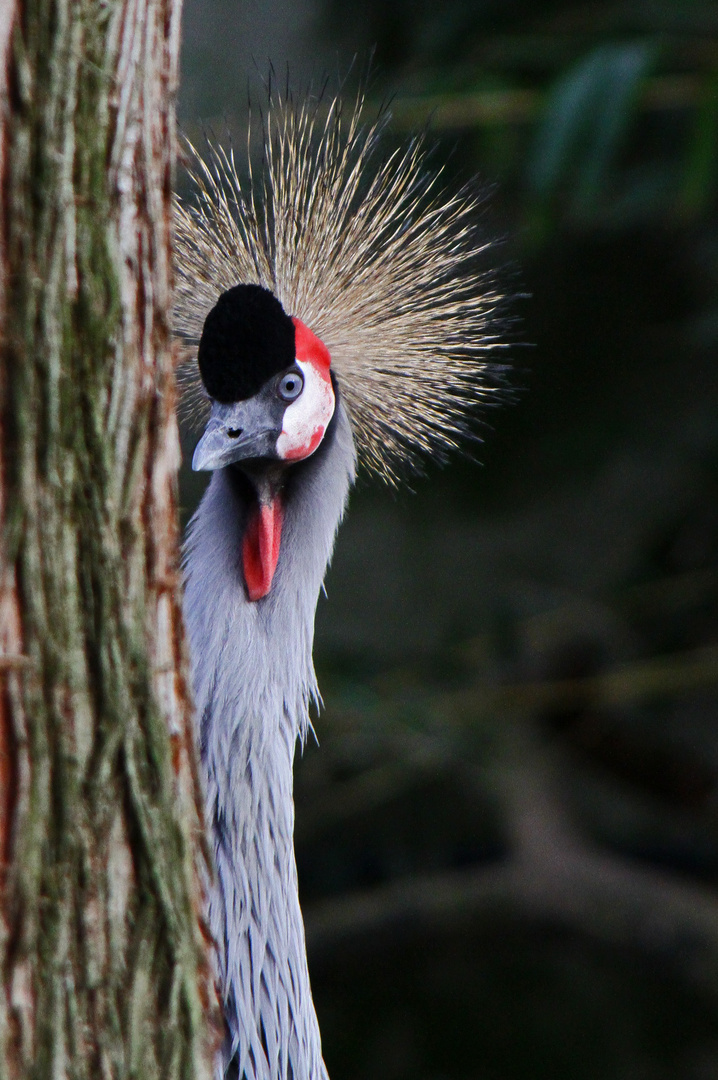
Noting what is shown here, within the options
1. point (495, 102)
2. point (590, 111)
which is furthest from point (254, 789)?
point (495, 102)

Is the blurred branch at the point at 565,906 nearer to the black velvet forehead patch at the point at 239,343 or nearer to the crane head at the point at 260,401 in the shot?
the crane head at the point at 260,401

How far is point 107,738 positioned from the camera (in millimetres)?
781

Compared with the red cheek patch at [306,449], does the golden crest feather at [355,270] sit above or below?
above

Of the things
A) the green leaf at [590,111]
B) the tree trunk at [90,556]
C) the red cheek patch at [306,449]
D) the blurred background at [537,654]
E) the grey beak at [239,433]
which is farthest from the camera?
the blurred background at [537,654]

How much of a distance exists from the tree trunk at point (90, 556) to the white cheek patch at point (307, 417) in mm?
550

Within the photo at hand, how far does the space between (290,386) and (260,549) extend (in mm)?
187

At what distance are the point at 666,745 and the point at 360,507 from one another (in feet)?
3.94

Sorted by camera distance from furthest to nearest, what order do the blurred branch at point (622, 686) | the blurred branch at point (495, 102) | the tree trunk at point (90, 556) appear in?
the blurred branch at point (622, 686) < the blurred branch at point (495, 102) < the tree trunk at point (90, 556)

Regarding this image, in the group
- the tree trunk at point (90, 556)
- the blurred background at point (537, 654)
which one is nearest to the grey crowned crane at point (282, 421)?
the tree trunk at point (90, 556)

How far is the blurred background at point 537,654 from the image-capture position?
10.5 ft

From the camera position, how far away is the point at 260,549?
4.50ft

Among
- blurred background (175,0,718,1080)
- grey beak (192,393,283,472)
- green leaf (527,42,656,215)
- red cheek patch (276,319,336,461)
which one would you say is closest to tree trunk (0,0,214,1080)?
grey beak (192,393,283,472)

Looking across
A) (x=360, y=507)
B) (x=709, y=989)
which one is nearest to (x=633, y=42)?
(x=360, y=507)

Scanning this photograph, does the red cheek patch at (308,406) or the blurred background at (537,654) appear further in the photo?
the blurred background at (537,654)
